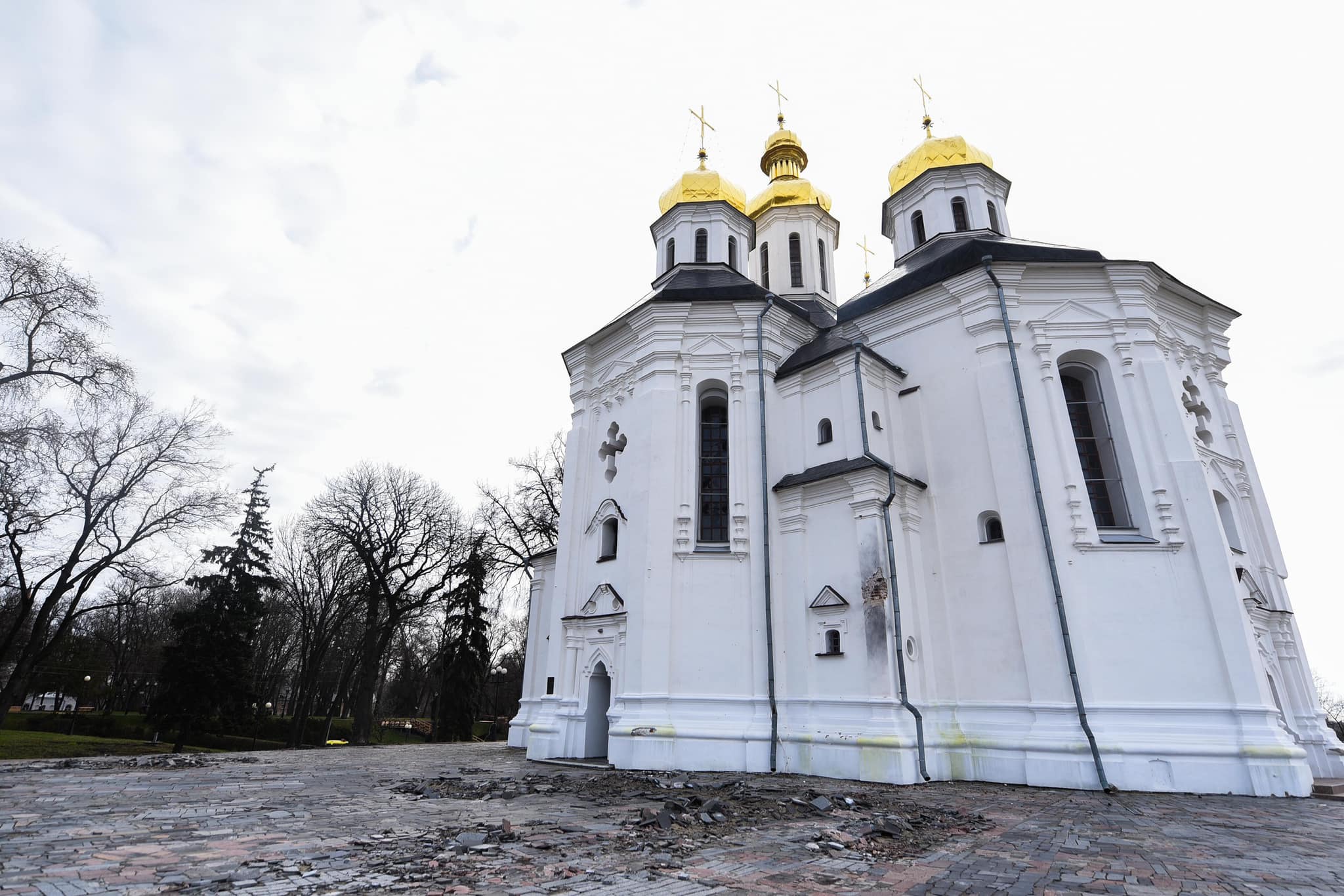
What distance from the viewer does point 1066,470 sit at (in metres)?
12.6

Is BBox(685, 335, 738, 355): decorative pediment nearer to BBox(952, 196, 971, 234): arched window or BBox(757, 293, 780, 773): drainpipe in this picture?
BBox(757, 293, 780, 773): drainpipe

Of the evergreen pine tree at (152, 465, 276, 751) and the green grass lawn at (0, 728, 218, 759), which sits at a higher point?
the evergreen pine tree at (152, 465, 276, 751)

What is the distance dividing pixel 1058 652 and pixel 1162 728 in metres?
1.70

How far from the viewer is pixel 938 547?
44.2 feet

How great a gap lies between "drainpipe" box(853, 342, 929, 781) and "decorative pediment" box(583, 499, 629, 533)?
5507 millimetres

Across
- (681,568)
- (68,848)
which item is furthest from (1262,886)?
(681,568)

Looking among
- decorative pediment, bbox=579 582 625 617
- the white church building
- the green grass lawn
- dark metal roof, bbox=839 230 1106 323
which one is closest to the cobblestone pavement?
the white church building

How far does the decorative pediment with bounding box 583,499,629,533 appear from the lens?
1561cm

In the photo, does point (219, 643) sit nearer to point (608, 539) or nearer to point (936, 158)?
point (608, 539)

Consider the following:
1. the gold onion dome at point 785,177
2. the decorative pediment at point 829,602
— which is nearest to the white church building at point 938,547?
the decorative pediment at point 829,602

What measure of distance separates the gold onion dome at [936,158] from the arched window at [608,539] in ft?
43.5

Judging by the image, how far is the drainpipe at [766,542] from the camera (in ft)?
42.2

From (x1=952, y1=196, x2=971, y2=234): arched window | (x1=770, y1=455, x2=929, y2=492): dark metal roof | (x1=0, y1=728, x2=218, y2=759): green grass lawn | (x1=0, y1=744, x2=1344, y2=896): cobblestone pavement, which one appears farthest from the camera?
(x1=952, y1=196, x2=971, y2=234): arched window

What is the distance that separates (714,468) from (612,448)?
2.63 metres
